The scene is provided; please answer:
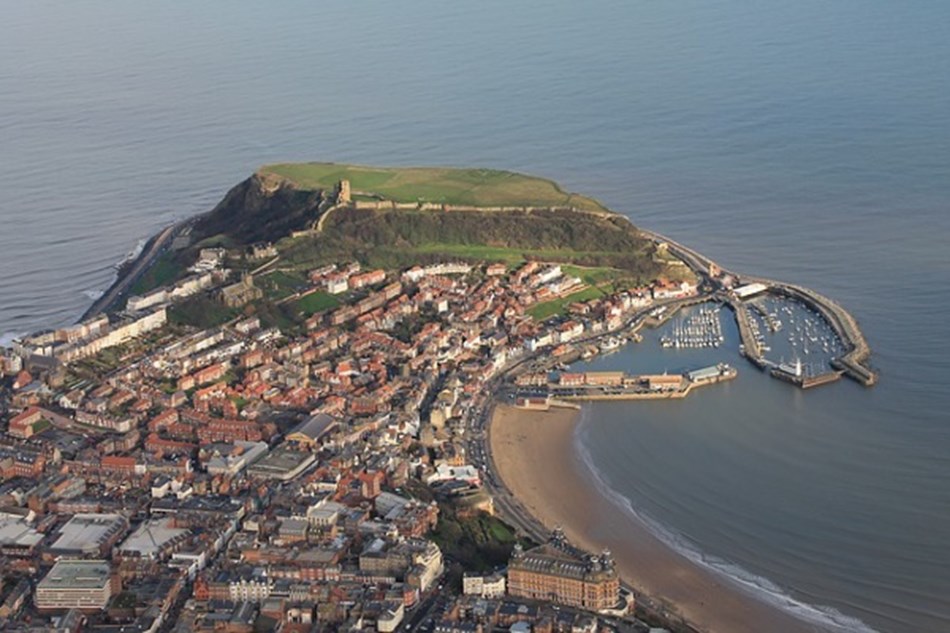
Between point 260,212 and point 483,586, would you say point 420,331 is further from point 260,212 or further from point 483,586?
point 483,586

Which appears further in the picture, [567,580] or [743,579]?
[743,579]

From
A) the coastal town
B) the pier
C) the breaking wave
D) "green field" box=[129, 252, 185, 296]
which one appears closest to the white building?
the coastal town

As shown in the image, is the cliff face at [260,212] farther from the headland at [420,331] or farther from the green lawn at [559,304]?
the green lawn at [559,304]

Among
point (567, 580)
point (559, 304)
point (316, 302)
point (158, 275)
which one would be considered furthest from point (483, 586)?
point (158, 275)

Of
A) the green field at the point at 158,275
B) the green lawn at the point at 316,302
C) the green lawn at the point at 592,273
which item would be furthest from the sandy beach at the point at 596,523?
the green field at the point at 158,275

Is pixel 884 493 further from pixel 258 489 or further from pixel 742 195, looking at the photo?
pixel 742 195

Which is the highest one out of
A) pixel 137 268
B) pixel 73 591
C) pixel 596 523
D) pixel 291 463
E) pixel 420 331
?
pixel 137 268

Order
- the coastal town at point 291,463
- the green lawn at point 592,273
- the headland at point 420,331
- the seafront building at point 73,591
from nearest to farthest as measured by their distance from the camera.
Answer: the seafront building at point 73,591, the coastal town at point 291,463, the headland at point 420,331, the green lawn at point 592,273
